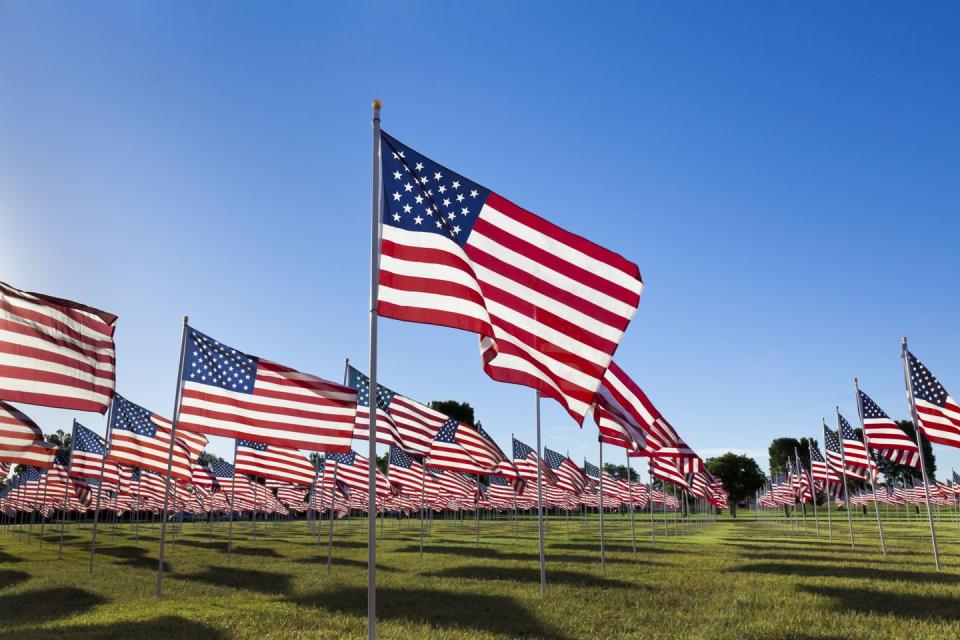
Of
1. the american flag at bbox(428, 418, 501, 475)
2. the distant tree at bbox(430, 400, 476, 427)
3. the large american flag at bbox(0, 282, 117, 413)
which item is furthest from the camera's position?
the distant tree at bbox(430, 400, 476, 427)

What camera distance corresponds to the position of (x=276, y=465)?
27.3 m

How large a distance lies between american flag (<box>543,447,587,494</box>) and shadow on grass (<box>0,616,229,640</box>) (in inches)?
1262

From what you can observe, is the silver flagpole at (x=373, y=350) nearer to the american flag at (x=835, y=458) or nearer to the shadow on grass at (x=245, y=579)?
the shadow on grass at (x=245, y=579)

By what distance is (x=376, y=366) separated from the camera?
29.2ft

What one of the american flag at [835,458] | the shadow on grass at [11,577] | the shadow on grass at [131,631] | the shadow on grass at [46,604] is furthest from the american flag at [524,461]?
the shadow on grass at [131,631]

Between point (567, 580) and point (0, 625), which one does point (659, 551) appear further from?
point (0, 625)

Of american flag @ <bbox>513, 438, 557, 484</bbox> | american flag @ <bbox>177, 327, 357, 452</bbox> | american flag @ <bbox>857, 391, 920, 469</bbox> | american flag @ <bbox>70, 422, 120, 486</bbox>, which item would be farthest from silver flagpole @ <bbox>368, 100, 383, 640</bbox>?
american flag @ <bbox>513, 438, 557, 484</bbox>

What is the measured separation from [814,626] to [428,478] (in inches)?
1342

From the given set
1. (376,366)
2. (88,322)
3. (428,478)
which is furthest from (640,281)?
(428,478)

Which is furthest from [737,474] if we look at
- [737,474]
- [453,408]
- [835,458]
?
[835,458]

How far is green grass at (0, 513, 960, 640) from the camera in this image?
13.4 meters

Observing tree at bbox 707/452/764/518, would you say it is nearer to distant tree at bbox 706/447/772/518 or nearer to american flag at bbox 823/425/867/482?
distant tree at bbox 706/447/772/518

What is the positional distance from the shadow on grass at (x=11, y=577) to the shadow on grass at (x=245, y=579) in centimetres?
530

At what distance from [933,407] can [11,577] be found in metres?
32.1
